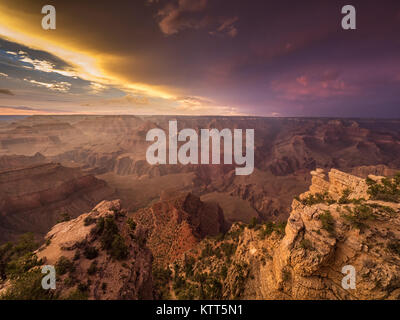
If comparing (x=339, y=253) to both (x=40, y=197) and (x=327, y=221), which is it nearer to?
(x=327, y=221)

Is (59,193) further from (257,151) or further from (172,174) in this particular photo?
(257,151)

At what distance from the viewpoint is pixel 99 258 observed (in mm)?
16016

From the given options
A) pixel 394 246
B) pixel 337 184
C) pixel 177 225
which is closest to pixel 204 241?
pixel 177 225

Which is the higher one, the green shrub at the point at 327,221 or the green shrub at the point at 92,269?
the green shrub at the point at 327,221

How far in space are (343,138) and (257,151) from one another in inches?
3392

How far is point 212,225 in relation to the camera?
148 ft

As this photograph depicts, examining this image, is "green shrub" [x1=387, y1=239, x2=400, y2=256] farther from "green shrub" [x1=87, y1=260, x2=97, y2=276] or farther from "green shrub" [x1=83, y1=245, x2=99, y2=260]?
"green shrub" [x1=83, y1=245, x2=99, y2=260]

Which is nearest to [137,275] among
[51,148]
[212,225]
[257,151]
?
[212,225]

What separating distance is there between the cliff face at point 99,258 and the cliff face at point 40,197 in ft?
155

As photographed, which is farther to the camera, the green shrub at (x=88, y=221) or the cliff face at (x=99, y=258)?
the green shrub at (x=88, y=221)

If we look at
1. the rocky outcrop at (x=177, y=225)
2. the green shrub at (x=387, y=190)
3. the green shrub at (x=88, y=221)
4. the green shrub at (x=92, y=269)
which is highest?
the green shrub at (x=387, y=190)

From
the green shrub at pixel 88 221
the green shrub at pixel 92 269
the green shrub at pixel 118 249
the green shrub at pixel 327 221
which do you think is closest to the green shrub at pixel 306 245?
the green shrub at pixel 327 221

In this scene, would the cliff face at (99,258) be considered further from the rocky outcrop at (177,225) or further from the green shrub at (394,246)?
the green shrub at (394,246)

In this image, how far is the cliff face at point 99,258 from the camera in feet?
43.9
